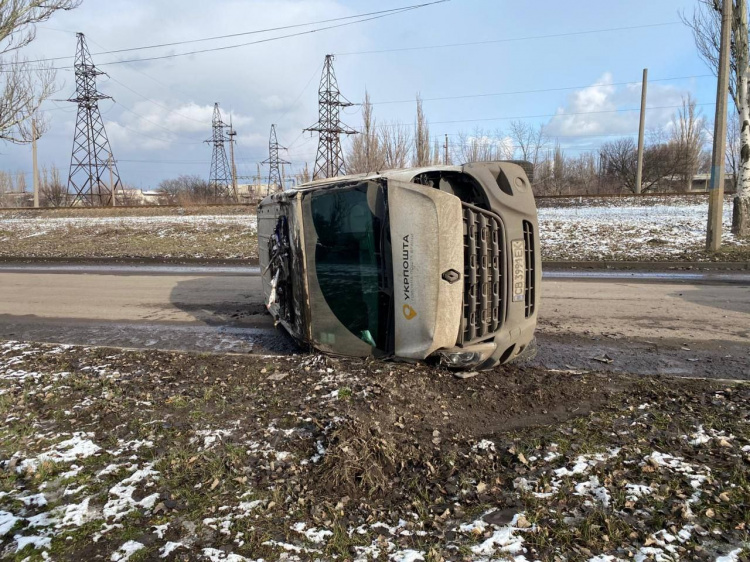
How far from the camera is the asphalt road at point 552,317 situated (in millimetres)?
5560

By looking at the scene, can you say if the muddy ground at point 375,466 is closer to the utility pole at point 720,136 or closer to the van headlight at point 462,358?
the van headlight at point 462,358

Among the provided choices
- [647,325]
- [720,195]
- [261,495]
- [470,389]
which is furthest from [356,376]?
[720,195]

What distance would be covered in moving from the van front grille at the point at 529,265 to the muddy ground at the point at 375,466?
27.7 inches

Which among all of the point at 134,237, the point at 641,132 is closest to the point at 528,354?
the point at 134,237

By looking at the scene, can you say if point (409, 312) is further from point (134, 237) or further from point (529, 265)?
point (134, 237)

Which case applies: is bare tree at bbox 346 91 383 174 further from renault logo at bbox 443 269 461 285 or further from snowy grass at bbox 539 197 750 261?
renault logo at bbox 443 269 461 285

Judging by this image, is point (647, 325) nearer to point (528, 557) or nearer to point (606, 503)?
point (606, 503)

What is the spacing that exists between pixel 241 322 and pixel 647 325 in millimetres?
5917

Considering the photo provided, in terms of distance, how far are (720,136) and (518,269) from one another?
12.4 m

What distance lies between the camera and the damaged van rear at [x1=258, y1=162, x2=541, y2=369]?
4.12m

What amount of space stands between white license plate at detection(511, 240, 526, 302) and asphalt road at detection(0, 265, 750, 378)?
1.22 meters

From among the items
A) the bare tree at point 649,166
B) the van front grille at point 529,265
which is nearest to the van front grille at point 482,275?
the van front grille at point 529,265

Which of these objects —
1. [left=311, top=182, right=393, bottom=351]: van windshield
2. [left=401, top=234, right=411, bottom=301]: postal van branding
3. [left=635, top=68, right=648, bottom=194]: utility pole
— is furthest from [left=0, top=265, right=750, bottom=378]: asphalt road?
[left=635, top=68, right=648, bottom=194]: utility pole

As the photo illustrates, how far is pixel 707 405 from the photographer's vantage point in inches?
154
